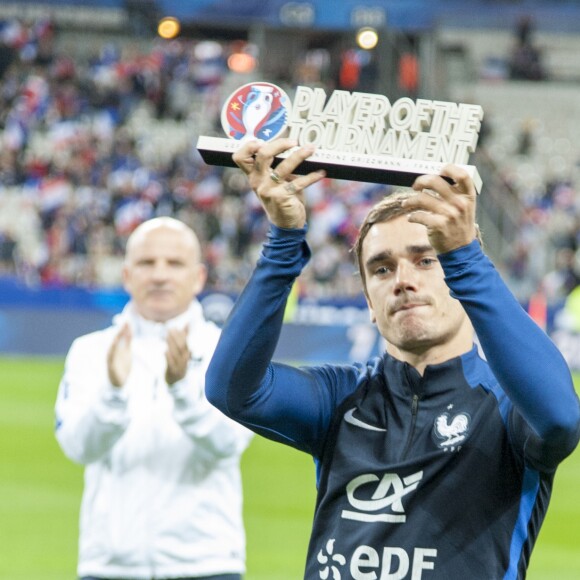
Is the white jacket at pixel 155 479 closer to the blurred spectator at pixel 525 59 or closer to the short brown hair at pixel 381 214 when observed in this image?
the short brown hair at pixel 381 214

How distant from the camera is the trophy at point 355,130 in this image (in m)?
2.80

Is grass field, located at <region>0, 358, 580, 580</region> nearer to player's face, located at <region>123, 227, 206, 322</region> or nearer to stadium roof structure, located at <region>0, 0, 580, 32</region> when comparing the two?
player's face, located at <region>123, 227, 206, 322</region>

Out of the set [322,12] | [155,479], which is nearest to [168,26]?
[322,12]

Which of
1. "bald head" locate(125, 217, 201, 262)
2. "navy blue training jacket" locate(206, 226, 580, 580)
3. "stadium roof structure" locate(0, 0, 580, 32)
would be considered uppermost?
"stadium roof structure" locate(0, 0, 580, 32)

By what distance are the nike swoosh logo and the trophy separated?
2.03 feet

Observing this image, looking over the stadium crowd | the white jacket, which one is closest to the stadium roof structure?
the stadium crowd

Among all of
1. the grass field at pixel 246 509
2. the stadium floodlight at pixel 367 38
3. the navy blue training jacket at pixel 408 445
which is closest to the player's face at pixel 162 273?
the navy blue training jacket at pixel 408 445

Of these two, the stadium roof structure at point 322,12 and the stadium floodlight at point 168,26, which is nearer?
the stadium roof structure at point 322,12

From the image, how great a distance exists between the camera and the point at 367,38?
2942cm

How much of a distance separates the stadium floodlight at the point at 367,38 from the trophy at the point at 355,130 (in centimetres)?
2701

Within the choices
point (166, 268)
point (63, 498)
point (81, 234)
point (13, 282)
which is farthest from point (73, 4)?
point (166, 268)

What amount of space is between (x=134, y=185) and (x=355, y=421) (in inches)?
864

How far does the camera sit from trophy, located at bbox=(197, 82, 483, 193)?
2803mm

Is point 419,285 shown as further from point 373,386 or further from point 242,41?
point 242,41
